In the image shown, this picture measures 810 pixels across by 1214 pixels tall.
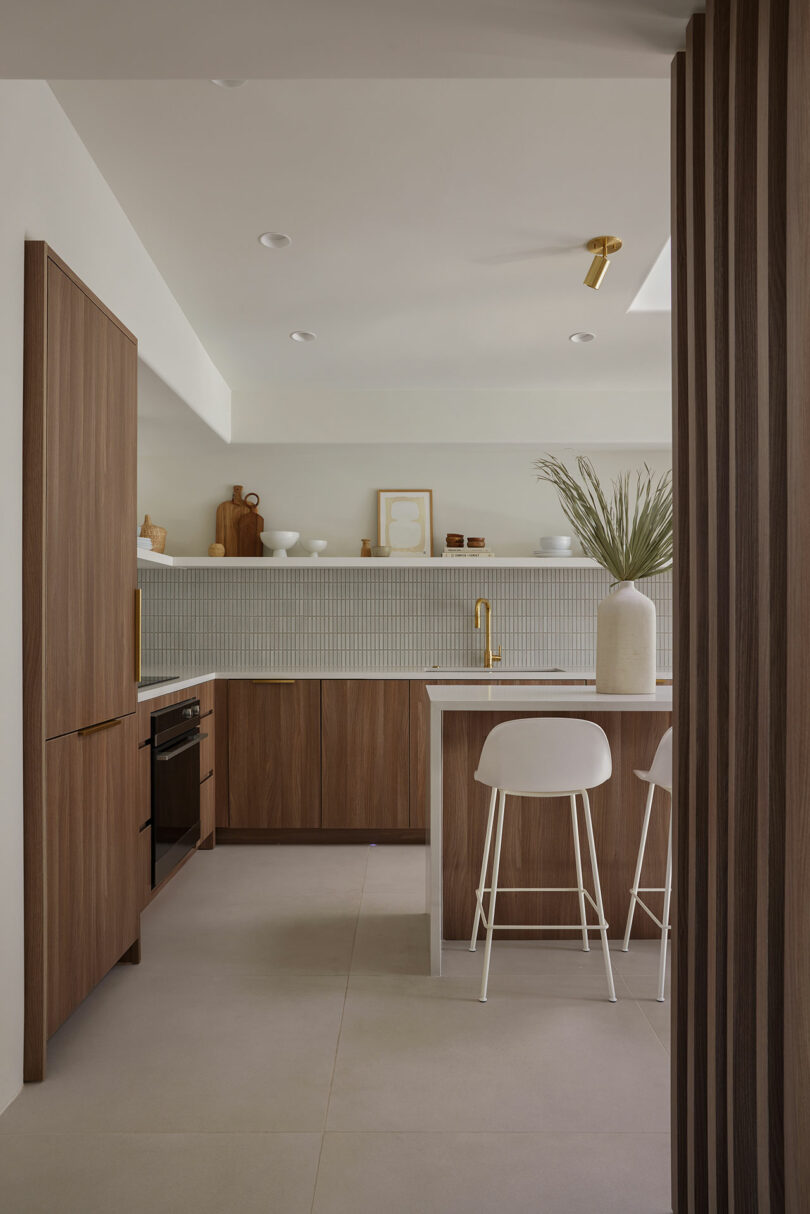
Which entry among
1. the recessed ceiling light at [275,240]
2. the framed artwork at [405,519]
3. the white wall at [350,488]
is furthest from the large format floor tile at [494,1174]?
the white wall at [350,488]

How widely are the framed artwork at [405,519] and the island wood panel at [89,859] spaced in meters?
2.73

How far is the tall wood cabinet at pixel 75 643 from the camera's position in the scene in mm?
2217

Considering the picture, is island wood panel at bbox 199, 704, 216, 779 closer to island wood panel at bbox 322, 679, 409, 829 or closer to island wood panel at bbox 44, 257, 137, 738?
island wood panel at bbox 322, 679, 409, 829

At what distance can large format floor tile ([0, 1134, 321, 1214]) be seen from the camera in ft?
5.76

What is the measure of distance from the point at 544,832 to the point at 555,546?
2.47 metres

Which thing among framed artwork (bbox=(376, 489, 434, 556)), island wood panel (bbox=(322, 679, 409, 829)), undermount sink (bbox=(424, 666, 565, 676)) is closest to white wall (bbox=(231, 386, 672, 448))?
framed artwork (bbox=(376, 489, 434, 556))

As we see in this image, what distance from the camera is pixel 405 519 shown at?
5527 mm

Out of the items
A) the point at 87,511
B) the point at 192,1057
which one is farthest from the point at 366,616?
the point at 192,1057

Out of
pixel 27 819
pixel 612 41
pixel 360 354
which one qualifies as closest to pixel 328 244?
pixel 360 354

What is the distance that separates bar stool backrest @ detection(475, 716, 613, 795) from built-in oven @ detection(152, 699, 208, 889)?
4.93ft

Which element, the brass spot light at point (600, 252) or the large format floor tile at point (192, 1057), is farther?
the brass spot light at point (600, 252)

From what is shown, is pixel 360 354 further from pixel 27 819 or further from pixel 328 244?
pixel 27 819

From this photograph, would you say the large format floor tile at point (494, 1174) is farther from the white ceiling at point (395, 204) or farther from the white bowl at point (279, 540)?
the white bowl at point (279, 540)

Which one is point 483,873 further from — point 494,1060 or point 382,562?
point 382,562
